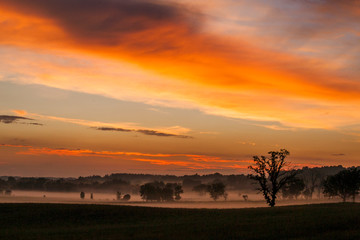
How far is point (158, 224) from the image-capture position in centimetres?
5409

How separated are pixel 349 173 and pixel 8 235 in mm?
102196

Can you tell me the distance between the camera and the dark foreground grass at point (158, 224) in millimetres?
41969

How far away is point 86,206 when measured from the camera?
70.0 m

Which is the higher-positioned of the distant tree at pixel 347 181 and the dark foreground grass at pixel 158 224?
the distant tree at pixel 347 181

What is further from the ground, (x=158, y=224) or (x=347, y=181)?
(x=347, y=181)

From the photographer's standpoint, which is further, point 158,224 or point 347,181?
point 347,181

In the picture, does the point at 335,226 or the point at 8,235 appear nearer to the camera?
the point at 335,226

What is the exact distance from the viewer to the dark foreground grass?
138ft

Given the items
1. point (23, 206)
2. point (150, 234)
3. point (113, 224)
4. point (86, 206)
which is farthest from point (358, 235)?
point (23, 206)

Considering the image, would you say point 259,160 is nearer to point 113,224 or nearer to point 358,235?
point 113,224

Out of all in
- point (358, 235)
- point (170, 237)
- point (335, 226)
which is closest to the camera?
point (358, 235)

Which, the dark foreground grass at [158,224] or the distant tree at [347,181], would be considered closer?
the dark foreground grass at [158,224]

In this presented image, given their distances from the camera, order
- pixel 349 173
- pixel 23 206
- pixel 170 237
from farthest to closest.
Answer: pixel 349 173
pixel 23 206
pixel 170 237

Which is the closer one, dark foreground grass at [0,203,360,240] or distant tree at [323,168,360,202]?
dark foreground grass at [0,203,360,240]
